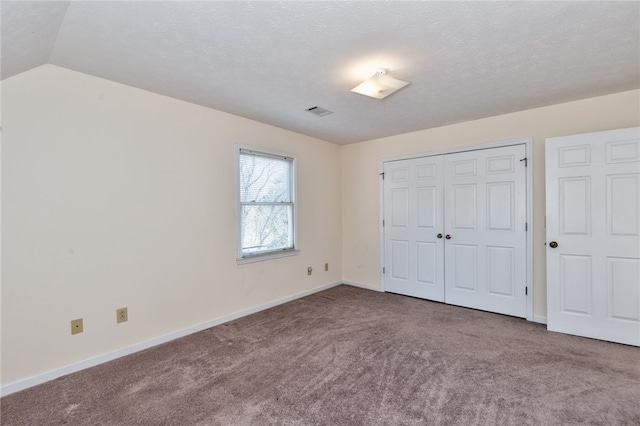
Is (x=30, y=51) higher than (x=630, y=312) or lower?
higher

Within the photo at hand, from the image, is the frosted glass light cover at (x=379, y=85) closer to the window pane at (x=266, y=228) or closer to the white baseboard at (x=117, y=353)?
the window pane at (x=266, y=228)

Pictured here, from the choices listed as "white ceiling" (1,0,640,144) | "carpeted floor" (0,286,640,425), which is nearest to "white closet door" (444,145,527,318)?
"carpeted floor" (0,286,640,425)

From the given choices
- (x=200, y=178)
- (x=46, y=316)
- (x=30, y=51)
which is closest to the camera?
(x=30, y=51)

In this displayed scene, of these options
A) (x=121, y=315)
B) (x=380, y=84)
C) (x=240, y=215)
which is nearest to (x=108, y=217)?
(x=121, y=315)

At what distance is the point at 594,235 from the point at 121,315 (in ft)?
14.7

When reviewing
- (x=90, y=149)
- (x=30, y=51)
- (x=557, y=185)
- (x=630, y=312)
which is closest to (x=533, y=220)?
(x=557, y=185)

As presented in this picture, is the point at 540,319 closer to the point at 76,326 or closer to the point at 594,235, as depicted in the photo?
the point at 594,235

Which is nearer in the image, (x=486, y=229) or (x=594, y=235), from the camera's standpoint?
(x=594, y=235)

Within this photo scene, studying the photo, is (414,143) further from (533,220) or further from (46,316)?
(46,316)

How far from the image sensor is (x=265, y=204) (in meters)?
3.83

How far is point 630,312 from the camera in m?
2.74

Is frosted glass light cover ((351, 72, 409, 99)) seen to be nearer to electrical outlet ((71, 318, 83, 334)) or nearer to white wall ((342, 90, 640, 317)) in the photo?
white wall ((342, 90, 640, 317))

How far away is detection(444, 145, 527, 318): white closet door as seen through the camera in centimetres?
346

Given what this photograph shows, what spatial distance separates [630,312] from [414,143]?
2.88 metres
